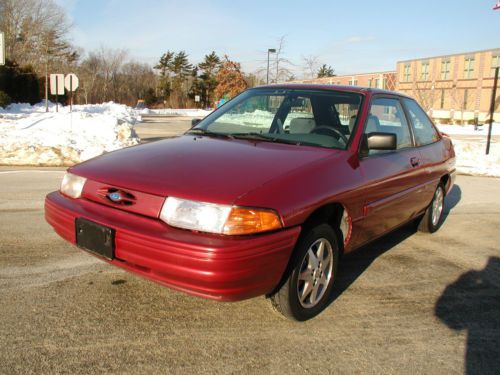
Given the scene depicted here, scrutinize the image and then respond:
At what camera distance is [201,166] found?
2.92 meters

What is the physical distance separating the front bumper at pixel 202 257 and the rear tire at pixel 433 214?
10.4 feet

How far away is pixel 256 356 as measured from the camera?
260 centimetres

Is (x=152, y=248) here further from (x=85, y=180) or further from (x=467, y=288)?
(x=467, y=288)

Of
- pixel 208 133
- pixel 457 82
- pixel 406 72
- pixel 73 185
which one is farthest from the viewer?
pixel 406 72

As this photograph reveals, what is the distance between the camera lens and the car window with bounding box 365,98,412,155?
4004 millimetres

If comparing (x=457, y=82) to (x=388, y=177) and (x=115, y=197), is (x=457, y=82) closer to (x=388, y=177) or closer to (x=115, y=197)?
(x=388, y=177)

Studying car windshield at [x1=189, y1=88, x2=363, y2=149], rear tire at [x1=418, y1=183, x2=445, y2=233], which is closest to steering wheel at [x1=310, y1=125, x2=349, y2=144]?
car windshield at [x1=189, y1=88, x2=363, y2=149]

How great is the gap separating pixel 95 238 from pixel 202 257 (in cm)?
82

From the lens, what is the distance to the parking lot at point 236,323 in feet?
8.30

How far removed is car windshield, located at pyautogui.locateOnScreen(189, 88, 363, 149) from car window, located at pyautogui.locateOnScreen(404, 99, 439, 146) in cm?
113

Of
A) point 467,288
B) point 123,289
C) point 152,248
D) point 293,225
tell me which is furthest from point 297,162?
point 467,288

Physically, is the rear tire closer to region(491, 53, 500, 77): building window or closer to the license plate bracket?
the license plate bracket

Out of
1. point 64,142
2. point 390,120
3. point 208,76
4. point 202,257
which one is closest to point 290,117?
point 390,120

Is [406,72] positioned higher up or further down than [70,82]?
higher up
